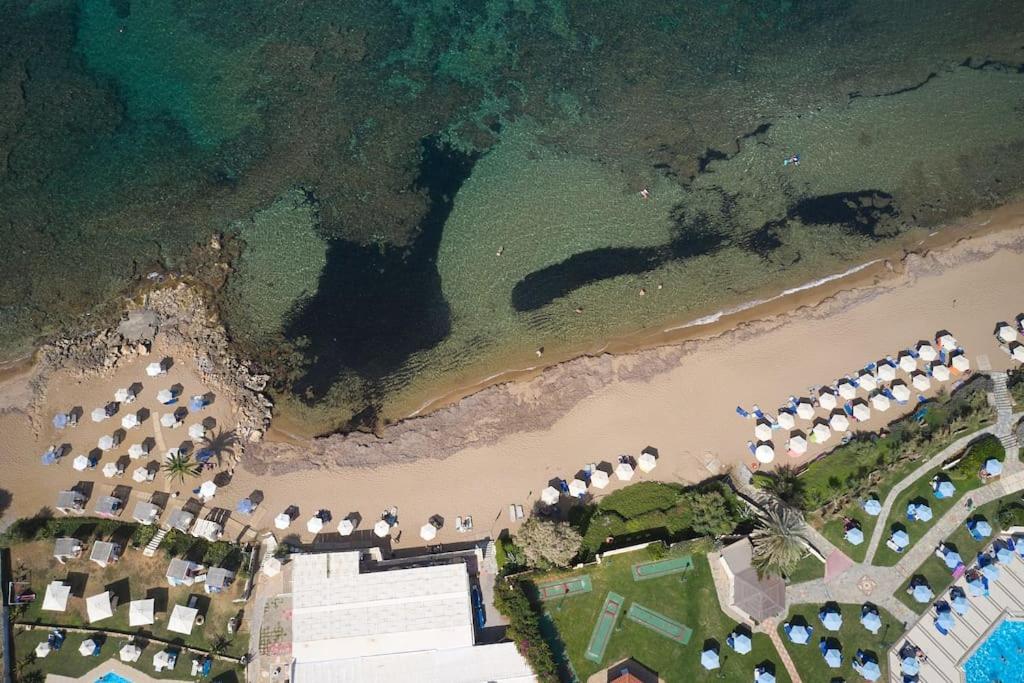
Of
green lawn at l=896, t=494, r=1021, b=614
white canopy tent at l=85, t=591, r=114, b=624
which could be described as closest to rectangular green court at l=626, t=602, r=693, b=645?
green lawn at l=896, t=494, r=1021, b=614

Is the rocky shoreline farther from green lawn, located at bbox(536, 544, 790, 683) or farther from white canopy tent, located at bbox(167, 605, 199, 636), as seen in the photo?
green lawn, located at bbox(536, 544, 790, 683)

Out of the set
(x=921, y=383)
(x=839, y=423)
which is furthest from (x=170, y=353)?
(x=921, y=383)

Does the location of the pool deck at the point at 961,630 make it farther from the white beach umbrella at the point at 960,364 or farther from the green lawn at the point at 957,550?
the white beach umbrella at the point at 960,364

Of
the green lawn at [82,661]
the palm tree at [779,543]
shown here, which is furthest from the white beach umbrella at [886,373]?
the green lawn at [82,661]

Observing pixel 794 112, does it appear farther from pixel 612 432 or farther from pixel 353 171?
pixel 353 171

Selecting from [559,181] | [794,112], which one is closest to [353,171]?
[559,181]

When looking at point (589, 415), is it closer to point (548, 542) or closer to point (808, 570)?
point (548, 542)

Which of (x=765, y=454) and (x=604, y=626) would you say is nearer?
(x=604, y=626)
